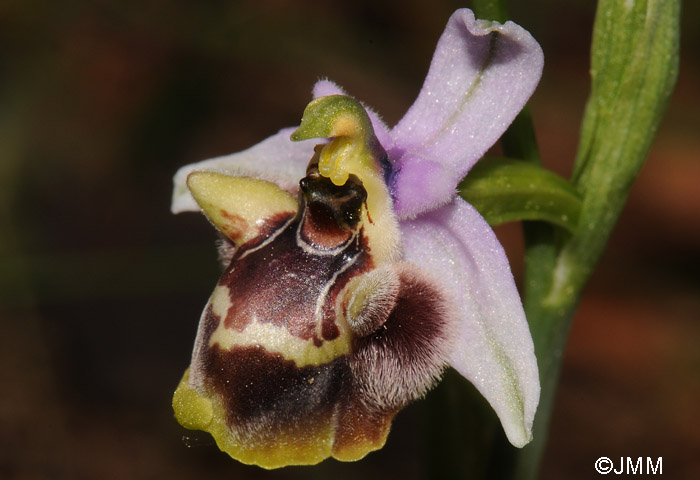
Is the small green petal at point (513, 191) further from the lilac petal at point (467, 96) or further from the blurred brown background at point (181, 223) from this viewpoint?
the blurred brown background at point (181, 223)

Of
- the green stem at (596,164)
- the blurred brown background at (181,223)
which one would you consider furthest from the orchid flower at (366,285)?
the blurred brown background at (181,223)

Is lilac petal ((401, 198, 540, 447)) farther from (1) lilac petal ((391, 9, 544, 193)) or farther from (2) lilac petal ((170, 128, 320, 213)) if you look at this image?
(2) lilac petal ((170, 128, 320, 213))

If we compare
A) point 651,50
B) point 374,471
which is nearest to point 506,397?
point 651,50

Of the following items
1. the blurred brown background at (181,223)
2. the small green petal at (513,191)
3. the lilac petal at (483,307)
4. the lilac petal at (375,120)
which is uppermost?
the lilac petal at (375,120)

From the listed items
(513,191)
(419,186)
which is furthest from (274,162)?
(513,191)

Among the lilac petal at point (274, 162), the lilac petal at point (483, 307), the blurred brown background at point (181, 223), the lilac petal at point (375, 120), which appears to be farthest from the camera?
the blurred brown background at point (181, 223)

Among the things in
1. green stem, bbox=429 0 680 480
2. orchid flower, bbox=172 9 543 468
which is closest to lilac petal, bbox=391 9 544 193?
orchid flower, bbox=172 9 543 468
